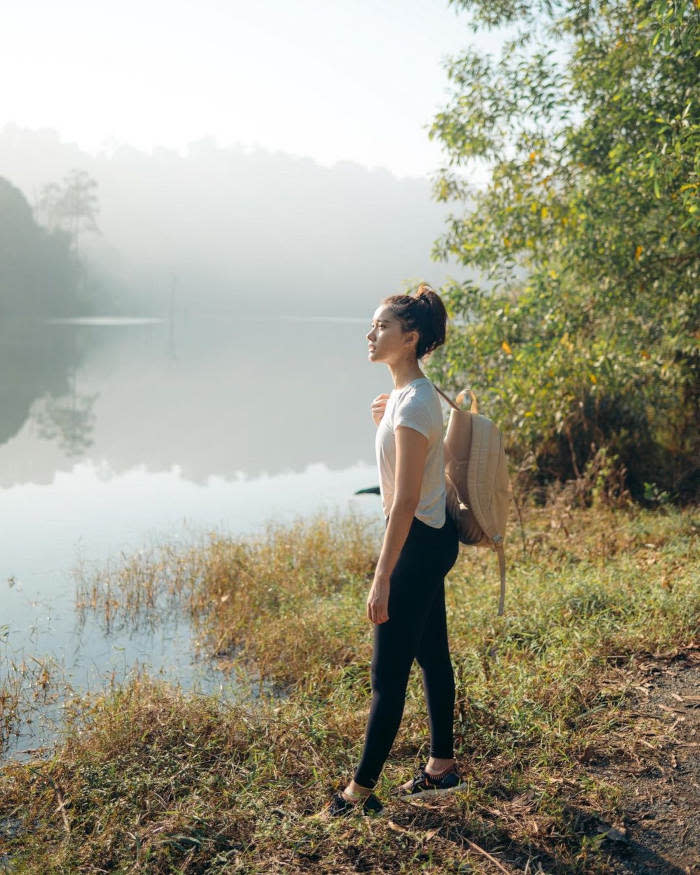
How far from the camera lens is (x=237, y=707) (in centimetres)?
433

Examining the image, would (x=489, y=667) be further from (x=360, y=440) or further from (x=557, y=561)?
(x=360, y=440)

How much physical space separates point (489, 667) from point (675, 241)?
16.7 ft

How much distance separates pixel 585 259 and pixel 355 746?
18.4 feet

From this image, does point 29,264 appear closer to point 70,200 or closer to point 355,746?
point 70,200

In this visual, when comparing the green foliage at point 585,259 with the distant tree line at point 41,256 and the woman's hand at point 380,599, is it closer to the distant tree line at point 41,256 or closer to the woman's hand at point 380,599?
Result: the woman's hand at point 380,599

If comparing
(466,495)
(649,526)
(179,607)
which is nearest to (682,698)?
(466,495)

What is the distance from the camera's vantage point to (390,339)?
3068mm

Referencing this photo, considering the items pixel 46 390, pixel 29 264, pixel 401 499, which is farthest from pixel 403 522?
pixel 29 264

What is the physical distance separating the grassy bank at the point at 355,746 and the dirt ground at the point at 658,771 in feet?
0.19

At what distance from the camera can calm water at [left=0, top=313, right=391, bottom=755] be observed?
7.16 metres

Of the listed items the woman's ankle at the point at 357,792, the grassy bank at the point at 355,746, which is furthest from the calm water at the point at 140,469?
the woman's ankle at the point at 357,792

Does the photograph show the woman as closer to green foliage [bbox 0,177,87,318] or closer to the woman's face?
the woman's face

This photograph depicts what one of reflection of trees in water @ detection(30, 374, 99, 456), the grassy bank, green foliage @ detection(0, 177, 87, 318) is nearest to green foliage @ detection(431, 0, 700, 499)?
the grassy bank

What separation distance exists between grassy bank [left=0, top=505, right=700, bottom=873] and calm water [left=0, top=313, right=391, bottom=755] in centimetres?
97
